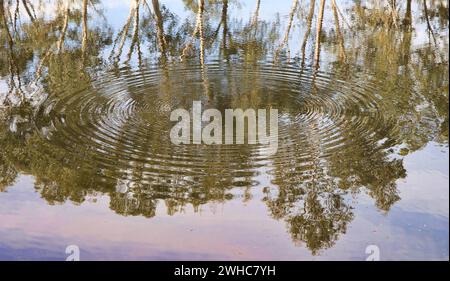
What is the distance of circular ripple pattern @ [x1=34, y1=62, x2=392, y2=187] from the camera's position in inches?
291

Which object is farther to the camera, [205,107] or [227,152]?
[205,107]

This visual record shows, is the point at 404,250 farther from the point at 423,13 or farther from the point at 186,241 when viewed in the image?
the point at 423,13

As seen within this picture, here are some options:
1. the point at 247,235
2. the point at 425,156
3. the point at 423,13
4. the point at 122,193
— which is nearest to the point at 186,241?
the point at 247,235

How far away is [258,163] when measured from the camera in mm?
7504

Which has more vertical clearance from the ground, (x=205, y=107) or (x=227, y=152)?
(x=205, y=107)

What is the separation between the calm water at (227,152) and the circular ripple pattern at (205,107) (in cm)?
3

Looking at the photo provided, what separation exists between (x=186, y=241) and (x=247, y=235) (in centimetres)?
66

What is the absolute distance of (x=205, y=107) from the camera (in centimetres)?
923

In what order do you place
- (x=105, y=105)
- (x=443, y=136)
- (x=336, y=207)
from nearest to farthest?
(x=336, y=207)
(x=443, y=136)
(x=105, y=105)

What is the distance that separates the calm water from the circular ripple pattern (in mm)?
29

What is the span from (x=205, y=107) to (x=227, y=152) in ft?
5.35

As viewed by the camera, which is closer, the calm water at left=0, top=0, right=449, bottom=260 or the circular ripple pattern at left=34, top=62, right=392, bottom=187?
the calm water at left=0, top=0, right=449, bottom=260

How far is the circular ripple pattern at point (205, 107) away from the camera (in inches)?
291
